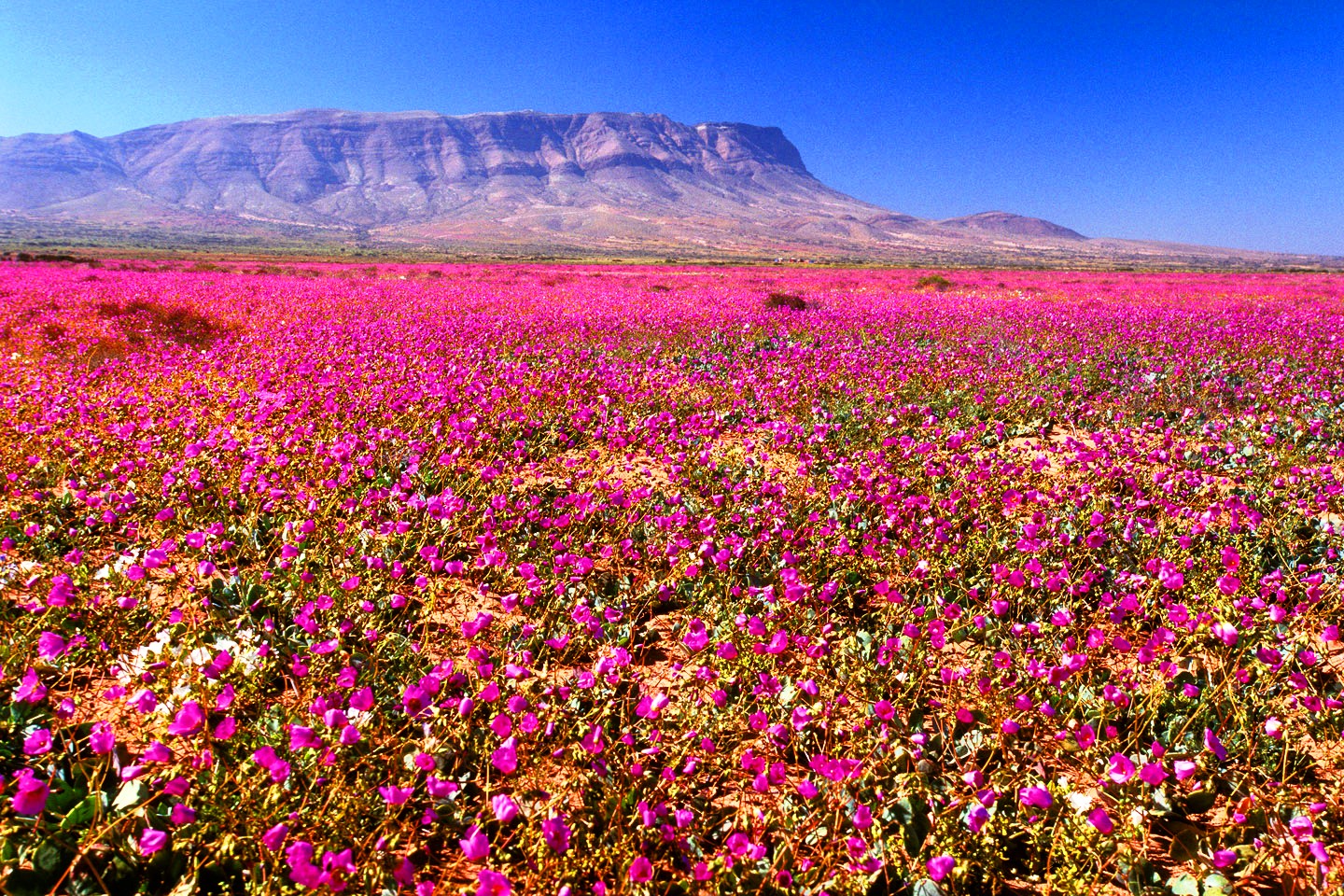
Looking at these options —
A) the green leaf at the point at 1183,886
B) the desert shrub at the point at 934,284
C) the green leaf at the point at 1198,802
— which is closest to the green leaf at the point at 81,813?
the green leaf at the point at 1183,886

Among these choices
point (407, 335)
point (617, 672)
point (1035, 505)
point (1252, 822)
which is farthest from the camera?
point (407, 335)

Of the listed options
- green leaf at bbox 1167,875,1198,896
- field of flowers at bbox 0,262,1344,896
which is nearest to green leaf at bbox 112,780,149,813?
field of flowers at bbox 0,262,1344,896

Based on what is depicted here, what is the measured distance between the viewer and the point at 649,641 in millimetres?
3445

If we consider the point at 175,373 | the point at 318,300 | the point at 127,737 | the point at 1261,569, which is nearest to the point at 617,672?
the point at 127,737

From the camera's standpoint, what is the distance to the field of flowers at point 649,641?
2.17 metres

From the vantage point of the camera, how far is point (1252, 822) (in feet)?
7.68

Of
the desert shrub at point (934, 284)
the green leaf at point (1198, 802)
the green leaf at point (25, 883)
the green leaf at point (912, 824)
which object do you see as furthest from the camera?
the desert shrub at point (934, 284)

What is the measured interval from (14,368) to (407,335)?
446 centimetres

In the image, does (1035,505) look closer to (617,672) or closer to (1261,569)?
(1261,569)

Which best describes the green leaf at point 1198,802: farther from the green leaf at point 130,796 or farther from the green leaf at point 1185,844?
the green leaf at point 130,796

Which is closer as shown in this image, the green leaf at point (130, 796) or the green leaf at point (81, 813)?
the green leaf at point (81, 813)

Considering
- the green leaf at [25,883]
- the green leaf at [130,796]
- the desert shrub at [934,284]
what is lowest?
the green leaf at [25,883]

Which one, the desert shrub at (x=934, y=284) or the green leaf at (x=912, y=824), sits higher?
the desert shrub at (x=934, y=284)

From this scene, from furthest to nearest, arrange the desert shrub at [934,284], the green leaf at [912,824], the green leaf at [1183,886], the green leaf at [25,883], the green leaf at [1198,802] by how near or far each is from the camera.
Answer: the desert shrub at [934,284], the green leaf at [1198,802], the green leaf at [912,824], the green leaf at [1183,886], the green leaf at [25,883]
